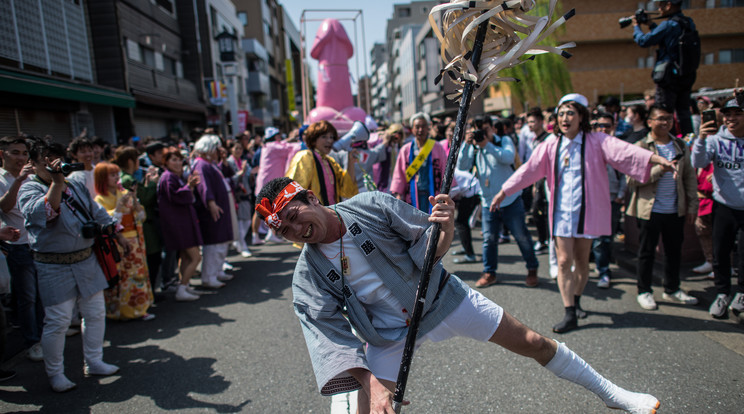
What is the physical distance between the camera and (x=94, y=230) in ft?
11.7

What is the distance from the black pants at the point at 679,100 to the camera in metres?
6.07

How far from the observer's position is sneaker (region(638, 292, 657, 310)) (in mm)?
4312

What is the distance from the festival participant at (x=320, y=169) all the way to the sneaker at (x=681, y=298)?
3464 mm

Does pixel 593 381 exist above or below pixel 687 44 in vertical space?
below

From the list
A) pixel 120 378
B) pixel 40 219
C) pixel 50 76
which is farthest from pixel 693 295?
pixel 50 76

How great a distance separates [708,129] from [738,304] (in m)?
1.58

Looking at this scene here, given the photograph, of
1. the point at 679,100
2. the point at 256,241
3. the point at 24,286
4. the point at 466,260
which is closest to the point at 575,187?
the point at 466,260

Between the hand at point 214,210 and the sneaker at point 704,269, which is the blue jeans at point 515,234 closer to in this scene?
the sneaker at point 704,269

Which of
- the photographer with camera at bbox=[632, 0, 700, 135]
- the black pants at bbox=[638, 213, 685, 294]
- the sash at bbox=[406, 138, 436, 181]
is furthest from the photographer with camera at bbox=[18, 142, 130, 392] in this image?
the photographer with camera at bbox=[632, 0, 700, 135]

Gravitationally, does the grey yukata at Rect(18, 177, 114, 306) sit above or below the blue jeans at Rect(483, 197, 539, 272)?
above

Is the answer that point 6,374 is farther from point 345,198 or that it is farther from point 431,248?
point 431,248

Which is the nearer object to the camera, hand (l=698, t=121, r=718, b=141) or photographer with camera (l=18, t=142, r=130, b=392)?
photographer with camera (l=18, t=142, r=130, b=392)

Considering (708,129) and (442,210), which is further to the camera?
(708,129)

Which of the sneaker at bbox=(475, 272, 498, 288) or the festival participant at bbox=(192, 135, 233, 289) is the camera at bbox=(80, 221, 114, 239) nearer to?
the festival participant at bbox=(192, 135, 233, 289)
